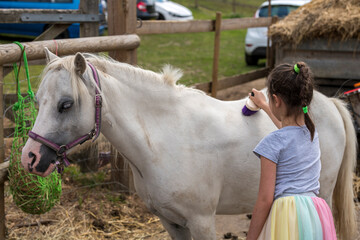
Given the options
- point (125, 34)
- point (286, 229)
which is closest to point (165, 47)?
point (125, 34)

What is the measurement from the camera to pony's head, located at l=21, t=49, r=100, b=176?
2.14 metres

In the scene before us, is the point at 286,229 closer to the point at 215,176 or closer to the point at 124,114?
the point at 215,176

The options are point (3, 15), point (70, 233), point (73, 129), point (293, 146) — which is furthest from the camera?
point (3, 15)

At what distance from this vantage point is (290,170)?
78.5 inches

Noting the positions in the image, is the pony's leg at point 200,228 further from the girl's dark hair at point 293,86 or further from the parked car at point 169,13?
the parked car at point 169,13

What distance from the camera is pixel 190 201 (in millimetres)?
2547

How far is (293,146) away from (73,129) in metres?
1.10

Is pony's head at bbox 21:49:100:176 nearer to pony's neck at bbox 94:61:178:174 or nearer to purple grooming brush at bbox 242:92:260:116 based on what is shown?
pony's neck at bbox 94:61:178:174

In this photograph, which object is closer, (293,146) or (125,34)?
Result: (293,146)

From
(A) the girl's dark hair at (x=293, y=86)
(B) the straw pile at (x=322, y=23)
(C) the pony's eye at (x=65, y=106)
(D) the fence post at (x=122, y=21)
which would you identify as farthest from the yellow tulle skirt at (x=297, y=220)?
(B) the straw pile at (x=322, y=23)

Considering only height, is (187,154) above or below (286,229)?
above

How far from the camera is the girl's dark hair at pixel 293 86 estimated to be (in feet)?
6.34

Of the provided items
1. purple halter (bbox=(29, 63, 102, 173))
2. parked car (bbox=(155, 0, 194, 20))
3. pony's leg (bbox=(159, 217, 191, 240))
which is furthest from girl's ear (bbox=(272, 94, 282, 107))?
parked car (bbox=(155, 0, 194, 20))

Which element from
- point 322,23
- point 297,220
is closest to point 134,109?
point 297,220
